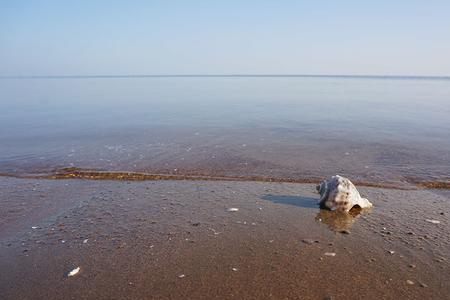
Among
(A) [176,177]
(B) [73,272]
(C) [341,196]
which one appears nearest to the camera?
(B) [73,272]

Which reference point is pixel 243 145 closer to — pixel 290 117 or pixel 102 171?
pixel 102 171

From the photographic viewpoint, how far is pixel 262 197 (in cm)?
750

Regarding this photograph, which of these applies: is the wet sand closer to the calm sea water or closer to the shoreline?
the shoreline

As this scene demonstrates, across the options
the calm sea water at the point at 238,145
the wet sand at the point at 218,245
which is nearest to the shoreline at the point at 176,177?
the calm sea water at the point at 238,145

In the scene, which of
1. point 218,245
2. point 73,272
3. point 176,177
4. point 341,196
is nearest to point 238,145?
point 176,177

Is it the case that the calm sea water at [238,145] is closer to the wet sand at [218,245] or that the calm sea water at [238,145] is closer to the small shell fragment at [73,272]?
the wet sand at [218,245]

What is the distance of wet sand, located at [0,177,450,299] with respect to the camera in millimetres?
4285


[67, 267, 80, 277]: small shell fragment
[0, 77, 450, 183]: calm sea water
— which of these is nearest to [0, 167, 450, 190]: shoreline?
[0, 77, 450, 183]: calm sea water

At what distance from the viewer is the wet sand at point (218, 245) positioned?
4.29 meters

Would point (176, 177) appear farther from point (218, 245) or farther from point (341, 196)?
point (341, 196)

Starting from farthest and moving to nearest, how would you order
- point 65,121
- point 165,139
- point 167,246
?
point 65,121
point 165,139
point 167,246

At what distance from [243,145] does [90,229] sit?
788 cm

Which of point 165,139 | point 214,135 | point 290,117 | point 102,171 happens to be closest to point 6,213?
point 102,171

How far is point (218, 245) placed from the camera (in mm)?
5375
